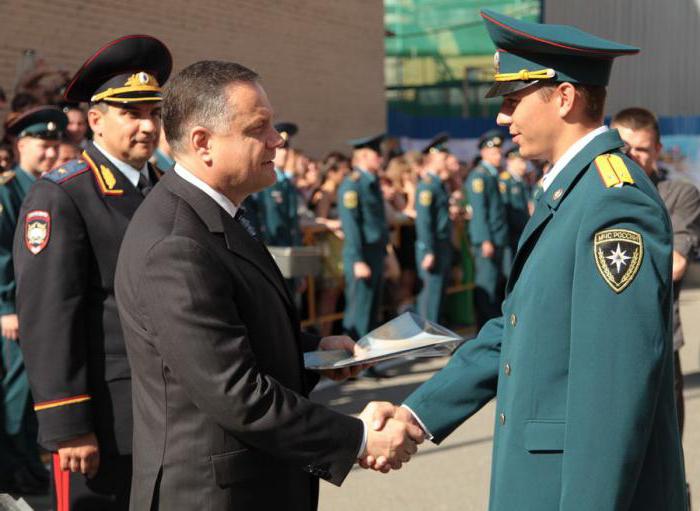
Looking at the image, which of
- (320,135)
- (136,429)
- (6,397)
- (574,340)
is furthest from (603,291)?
(320,135)

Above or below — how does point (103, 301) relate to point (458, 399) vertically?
above

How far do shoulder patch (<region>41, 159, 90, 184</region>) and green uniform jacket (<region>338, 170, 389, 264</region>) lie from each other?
516 centimetres

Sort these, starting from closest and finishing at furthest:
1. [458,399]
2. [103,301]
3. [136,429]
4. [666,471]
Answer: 1. [666,471]
2. [136,429]
3. [458,399]
4. [103,301]

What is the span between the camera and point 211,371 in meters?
2.06

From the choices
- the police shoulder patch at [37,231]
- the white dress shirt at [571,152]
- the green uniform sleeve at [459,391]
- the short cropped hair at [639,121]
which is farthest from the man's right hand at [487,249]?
the white dress shirt at [571,152]

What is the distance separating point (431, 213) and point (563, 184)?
7134 millimetres

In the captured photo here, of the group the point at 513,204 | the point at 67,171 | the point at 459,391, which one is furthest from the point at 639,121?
the point at 513,204

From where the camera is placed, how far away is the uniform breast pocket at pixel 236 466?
2158mm

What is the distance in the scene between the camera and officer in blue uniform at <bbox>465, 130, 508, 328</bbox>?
9930 millimetres

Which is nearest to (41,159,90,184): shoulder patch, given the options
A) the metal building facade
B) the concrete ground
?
the concrete ground

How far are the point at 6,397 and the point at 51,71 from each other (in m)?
6.33

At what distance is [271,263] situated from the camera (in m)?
2.33

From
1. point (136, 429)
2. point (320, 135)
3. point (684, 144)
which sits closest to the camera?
point (136, 429)

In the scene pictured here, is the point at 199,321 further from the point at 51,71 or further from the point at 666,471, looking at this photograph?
the point at 51,71
